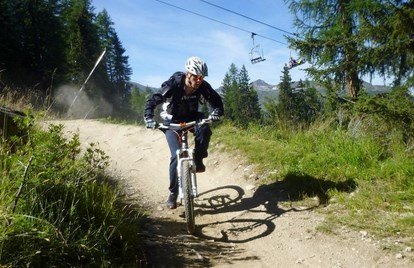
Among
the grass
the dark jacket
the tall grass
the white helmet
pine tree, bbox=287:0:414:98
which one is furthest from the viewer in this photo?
pine tree, bbox=287:0:414:98

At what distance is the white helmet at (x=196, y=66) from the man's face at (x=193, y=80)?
0.29 ft

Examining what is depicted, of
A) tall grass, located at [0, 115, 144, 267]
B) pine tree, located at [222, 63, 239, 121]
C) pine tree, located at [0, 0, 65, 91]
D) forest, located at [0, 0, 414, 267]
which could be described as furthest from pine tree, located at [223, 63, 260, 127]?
tall grass, located at [0, 115, 144, 267]

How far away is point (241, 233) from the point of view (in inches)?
189

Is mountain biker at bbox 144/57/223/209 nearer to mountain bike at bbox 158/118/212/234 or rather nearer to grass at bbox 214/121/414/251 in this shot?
mountain bike at bbox 158/118/212/234

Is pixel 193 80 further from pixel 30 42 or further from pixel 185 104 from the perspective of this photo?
pixel 30 42

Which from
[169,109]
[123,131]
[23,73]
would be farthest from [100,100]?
[169,109]

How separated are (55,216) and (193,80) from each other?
9.51 feet

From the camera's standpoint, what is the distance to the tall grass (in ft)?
8.86

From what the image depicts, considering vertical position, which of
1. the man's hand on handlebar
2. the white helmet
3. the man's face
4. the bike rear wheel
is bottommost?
the bike rear wheel

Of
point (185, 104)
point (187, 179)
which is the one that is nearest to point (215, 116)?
point (185, 104)

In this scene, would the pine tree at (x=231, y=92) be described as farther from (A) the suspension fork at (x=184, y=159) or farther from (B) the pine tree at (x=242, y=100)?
(A) the suspension fork at (x=184, y=159)

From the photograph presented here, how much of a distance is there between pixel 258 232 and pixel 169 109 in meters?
2.35

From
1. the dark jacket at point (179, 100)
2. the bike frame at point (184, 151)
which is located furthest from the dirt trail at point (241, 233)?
the dark jacket at point (179, 100)

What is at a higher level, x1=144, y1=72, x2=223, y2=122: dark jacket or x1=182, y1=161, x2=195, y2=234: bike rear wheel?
x1=144, y1=72, x2=223, y2=122: dark jacket
